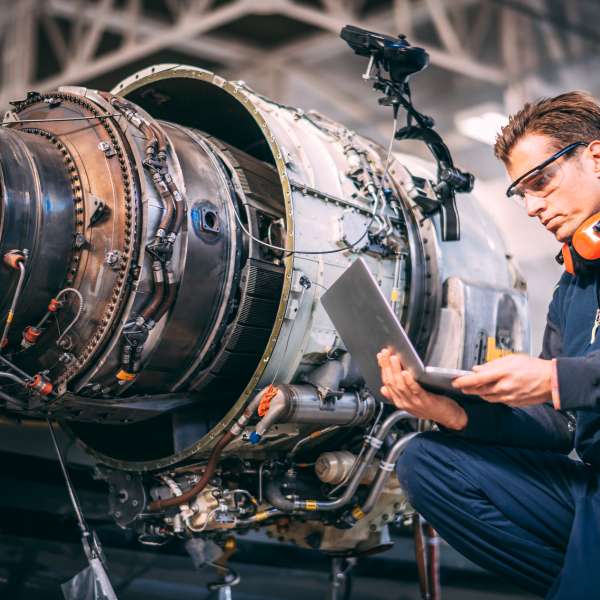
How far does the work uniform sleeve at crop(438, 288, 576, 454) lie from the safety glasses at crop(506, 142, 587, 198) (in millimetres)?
373

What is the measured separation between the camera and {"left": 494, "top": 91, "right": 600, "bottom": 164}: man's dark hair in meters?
2.31

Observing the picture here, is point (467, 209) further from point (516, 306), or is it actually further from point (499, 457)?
point (499, 457)

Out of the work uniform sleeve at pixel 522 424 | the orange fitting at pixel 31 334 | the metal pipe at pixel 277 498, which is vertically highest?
the orange fitting at pixel 31 334

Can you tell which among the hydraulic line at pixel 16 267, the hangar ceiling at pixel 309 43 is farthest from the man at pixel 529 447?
the hangar ceiling at pixel 309 43

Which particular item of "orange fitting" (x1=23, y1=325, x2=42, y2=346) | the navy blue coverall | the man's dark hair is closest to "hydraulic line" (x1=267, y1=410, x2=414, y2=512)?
the navy blue coverall

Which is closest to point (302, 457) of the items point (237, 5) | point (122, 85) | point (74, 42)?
point (122, 85)

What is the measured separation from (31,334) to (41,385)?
0.17 meters

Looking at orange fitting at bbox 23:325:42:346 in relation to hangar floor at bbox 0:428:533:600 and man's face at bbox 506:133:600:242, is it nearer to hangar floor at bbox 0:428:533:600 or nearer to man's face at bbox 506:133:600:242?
hangar floor at bbox 0:428:533:600

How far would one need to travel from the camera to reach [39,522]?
11.0ft

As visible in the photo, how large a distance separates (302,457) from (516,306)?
116 centimetres

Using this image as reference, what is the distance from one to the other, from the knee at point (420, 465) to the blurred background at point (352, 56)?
4444 millimetres

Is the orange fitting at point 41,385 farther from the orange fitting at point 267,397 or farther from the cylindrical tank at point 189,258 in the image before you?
the orange fitting at point 267,397

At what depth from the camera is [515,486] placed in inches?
88.7

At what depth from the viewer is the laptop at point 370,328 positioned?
6.98 ft
